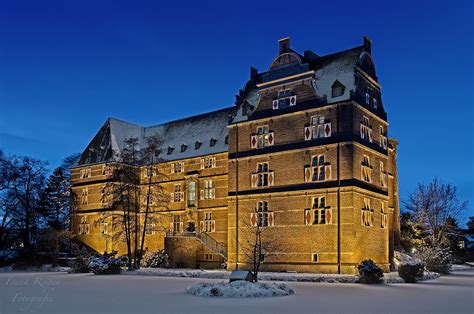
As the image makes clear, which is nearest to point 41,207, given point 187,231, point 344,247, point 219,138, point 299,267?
point 187,231

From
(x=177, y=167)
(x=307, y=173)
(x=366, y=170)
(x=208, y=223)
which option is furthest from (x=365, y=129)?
(x=177, y=167)

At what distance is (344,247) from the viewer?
37156 mm

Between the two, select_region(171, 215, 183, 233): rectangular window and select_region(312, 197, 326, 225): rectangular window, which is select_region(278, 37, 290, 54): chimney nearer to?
select_region(312, 197, 326, 225): rectangular window

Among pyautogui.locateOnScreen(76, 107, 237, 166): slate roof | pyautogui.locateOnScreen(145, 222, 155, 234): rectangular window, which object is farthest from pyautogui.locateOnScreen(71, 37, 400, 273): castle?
pyautogui.locateOnScreen(145, 222, 155, 234): rectangular window

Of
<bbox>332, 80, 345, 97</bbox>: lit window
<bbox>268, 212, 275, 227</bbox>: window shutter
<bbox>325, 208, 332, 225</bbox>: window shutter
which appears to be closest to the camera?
<bbox>325, 208, 332, 225</bbox>: window shutter

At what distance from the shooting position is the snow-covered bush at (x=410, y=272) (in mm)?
30906

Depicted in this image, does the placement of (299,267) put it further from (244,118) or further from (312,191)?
(244,118)

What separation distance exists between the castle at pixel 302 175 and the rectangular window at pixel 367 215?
0.08 m

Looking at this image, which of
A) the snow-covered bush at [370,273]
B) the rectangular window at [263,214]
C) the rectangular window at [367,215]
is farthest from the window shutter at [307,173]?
the snow-covered bush at [370,273]

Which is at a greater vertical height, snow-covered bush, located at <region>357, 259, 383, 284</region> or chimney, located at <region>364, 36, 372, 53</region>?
chimney, located at <region>364, 36, 372, 53</region>

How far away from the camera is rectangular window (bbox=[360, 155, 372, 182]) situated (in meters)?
39.4

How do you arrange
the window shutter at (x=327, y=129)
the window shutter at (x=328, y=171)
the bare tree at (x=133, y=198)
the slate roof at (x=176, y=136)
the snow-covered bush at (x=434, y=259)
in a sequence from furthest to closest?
the slate roof at (x=176, y=136), the bare tree at (x=133, y=198), the window shutter at (x=327, y=129), the snow-covered bush at (x=434, y=259), the window shutter at (x=328, y=171)

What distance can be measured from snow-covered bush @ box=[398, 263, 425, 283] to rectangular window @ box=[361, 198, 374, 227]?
294 inches

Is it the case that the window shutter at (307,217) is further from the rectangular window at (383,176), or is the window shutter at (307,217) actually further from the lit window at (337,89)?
the lit window at (337,89)
